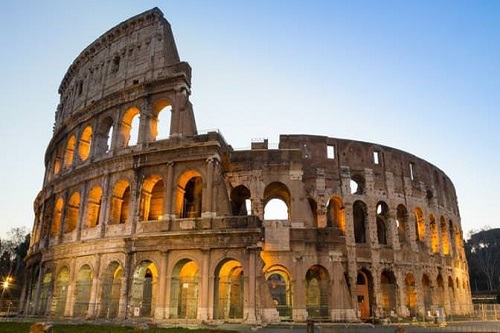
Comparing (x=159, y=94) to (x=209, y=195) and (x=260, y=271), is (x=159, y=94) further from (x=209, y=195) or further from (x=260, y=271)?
(x=260, y=271)

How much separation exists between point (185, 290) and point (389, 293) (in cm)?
1322

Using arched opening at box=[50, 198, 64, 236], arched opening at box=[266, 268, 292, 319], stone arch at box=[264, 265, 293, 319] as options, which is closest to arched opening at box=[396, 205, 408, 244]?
arched opening at box=[266, 268, 292, 319]

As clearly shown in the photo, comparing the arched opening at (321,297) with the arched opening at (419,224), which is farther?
the arched opening at (419,224)

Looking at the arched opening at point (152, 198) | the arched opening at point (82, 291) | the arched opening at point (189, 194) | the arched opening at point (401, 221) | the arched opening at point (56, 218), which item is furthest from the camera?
the arched opening at point (401, 221)

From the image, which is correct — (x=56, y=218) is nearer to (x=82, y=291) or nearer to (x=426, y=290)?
(x=82, y=291)

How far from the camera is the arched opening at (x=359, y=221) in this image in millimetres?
26784

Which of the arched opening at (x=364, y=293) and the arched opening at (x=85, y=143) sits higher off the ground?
the arched opening at (x=85, y=143)

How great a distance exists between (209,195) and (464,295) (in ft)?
80.5

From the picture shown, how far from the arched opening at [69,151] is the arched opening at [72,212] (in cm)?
318

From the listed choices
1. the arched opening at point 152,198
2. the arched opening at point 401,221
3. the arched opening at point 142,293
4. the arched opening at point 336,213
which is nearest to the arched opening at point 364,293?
the arched opening at point 336,213

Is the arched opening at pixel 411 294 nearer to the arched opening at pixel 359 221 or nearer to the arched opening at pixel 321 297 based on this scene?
the arched opening at pixel 359 221

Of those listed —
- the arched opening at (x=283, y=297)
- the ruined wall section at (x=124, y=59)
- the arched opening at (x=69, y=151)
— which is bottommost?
the arched opening at (x=283, y=297)

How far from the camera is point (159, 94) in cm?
2292

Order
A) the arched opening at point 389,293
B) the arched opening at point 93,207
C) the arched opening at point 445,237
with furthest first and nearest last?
1. the arched opening at point 445,237
2. the arched opening at point 389,293
3. the arched opening at point 93,207
